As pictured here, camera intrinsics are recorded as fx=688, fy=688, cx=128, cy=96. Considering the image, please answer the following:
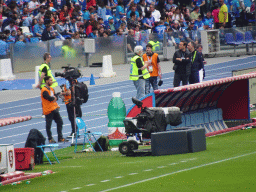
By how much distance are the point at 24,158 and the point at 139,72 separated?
839 centimetres

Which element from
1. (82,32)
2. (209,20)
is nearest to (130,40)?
(82,32)

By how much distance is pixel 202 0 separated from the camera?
45.5 metres

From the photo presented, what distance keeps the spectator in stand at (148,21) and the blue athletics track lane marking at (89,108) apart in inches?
203

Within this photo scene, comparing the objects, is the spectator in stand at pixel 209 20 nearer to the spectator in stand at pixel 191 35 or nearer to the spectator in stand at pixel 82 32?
the spectator in stand at pixel 191 35

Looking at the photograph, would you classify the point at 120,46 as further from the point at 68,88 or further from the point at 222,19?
the point at 68,88

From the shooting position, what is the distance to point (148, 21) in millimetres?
38438

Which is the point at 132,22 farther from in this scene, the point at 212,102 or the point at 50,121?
the point at 50,121

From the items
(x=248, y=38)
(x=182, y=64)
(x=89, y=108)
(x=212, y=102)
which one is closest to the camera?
(x=212, y=102)

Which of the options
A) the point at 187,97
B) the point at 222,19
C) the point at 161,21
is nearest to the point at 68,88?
the point at 187,97

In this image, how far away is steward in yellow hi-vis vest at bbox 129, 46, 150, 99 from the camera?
68.1 feet

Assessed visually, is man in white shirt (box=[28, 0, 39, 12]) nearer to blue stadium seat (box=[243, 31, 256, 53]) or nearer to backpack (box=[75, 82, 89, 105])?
blue stadium seat (box=[243, 31, 256, 53])

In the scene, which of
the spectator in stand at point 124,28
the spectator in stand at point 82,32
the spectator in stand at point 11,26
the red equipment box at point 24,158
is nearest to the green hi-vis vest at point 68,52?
the spectator in stand at point 82,32

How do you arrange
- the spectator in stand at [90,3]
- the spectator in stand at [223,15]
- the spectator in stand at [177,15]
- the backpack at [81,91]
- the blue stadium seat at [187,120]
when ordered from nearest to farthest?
the backpack at [81,91], the blue stadium seat at [187,120], the spectator in stand at [90,3], the spectator in stand at [223,15], the spectator in stand at [177,15]

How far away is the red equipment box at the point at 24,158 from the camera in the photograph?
42.6ft
